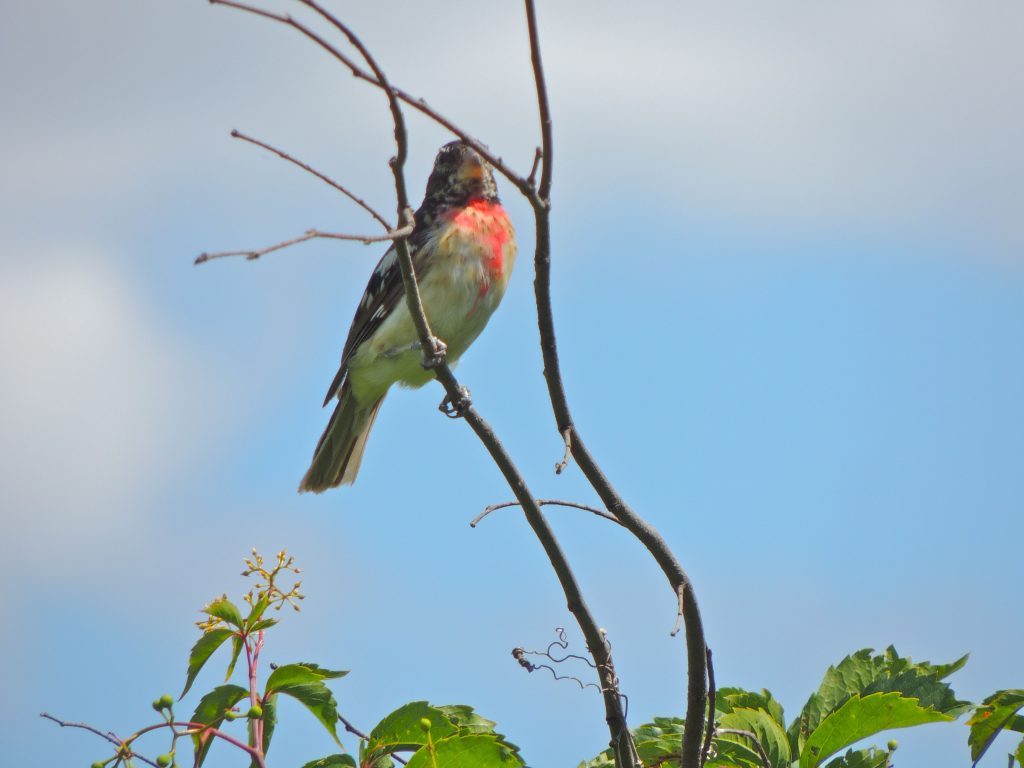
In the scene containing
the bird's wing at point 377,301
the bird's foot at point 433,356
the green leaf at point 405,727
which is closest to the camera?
the green leaf at point 405,727

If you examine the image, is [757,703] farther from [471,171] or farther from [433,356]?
[471,171]

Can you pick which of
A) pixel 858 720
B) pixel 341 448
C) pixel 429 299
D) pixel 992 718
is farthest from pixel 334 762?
pixel 341 448

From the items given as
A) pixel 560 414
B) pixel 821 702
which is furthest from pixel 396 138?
pixel 821 702

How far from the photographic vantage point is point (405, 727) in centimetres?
345

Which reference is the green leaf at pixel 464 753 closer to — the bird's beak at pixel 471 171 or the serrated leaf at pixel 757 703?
the serrated leaf at pixel 757 703

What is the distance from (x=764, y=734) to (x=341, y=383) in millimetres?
4490

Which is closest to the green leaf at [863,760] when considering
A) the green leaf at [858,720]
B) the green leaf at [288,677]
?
the green leaf at [858,720]

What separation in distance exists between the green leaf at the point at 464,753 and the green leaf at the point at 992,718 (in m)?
1.41

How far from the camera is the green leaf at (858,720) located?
11.0ft

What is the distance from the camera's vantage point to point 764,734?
3.51 m

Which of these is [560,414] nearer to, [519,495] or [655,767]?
[519,495]

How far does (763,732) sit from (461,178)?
4646 millimetres

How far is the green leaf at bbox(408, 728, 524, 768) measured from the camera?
3178 mm

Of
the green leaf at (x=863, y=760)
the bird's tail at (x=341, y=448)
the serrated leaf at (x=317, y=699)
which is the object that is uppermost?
the bird's tail at (x=341, y=448)
